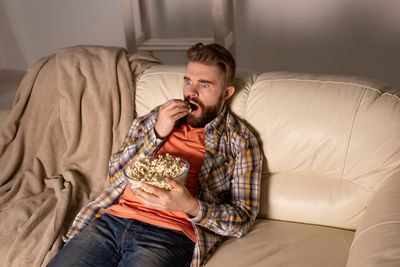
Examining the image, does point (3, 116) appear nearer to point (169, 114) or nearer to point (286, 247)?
point (169, 114)

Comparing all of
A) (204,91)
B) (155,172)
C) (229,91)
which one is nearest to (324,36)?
(229,91)

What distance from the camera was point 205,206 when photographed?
60.1 inches

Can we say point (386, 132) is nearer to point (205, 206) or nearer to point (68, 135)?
point (205, 206)

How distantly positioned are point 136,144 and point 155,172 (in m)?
0.45

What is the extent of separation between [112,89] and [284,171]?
918 mm

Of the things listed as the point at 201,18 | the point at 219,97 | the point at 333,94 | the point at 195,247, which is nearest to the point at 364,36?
the point at 201,18

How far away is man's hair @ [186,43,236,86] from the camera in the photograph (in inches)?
68.1

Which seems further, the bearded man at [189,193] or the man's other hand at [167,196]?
the bearded man at [189,193]

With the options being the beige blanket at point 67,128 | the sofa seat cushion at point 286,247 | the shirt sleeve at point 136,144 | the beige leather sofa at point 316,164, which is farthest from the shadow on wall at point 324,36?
the sofa seat cushion at point 286,247

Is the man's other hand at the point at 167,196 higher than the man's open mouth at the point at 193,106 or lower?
lower

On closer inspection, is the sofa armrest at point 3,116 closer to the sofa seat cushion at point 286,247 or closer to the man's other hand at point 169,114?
Answer: the man's other hand at point 169,114

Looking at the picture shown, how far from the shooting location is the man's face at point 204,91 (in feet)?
5.68

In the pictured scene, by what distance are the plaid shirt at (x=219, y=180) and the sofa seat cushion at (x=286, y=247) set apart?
5 centimetres

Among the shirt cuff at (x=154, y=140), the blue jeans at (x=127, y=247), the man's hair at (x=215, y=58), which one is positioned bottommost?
the blue jeans at (x=127, y=247)
